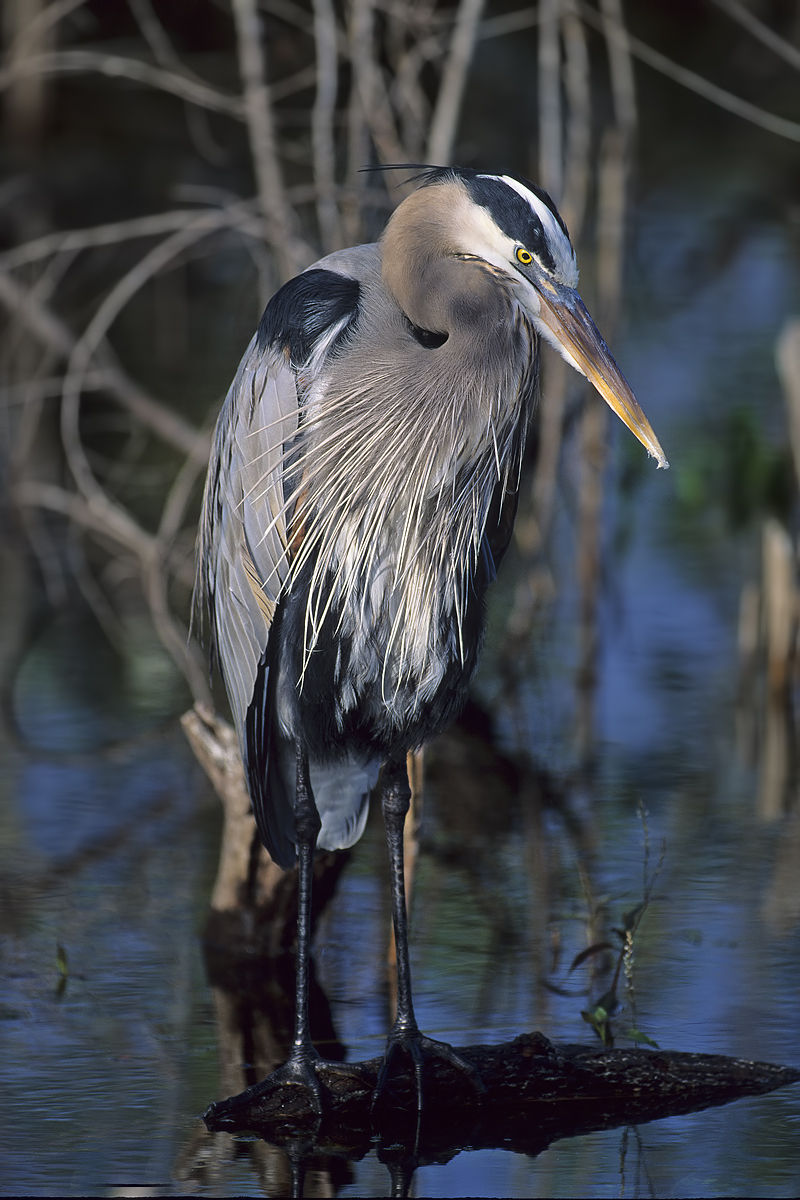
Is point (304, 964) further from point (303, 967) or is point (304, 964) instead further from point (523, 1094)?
point (523, 1094)

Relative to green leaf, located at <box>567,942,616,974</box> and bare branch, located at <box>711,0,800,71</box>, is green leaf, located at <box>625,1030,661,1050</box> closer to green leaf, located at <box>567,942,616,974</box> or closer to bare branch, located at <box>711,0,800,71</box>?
green leaf, located at <box>567,942,616,974</box>

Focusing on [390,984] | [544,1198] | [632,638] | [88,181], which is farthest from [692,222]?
[544,1198]

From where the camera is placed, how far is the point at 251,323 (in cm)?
580

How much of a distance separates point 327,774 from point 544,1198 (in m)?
1.13

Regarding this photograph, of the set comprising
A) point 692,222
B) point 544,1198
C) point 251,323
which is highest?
point 692,222

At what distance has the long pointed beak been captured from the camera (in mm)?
3209

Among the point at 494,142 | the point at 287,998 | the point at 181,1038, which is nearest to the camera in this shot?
the point at 181,1038

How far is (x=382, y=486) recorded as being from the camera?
352cm

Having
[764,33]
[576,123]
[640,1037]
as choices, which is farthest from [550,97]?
[640,1037]

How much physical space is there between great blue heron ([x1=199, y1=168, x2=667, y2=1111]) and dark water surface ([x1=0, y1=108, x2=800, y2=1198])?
370 millimetres

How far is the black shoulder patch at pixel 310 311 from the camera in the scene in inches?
139

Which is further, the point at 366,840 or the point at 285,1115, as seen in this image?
the point at 366,840

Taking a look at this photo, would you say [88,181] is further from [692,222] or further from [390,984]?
[390,984]

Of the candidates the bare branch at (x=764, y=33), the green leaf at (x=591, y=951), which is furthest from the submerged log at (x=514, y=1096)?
the bare branch at (x=764, y=33)
